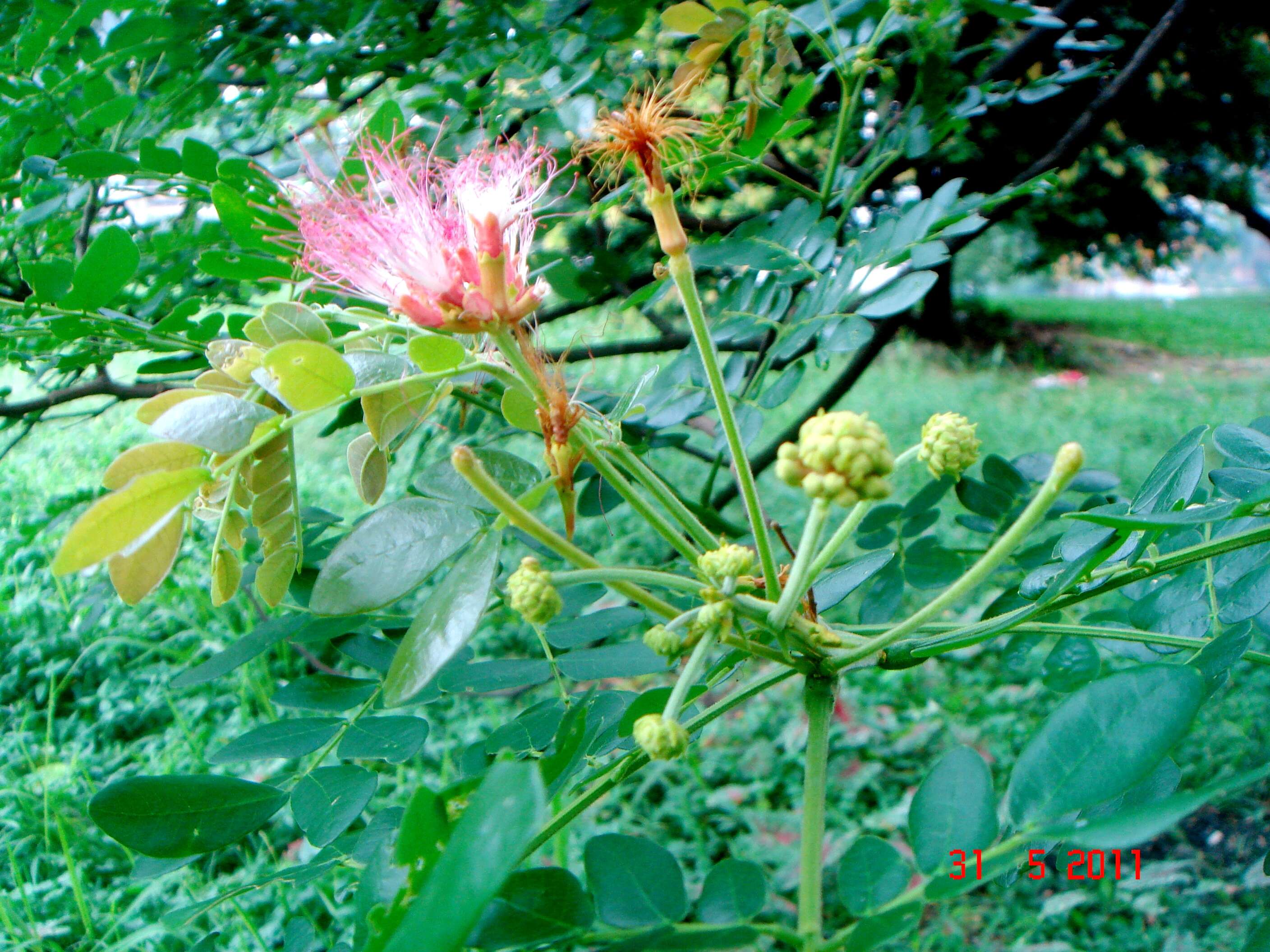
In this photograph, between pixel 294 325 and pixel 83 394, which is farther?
pixel 83 394

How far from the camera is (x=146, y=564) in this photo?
0.42 metres

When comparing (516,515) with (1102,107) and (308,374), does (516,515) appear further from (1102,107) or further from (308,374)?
(1102,107)

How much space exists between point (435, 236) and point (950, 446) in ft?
0.95

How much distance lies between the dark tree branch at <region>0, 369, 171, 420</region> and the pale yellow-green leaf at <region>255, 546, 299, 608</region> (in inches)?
26.0

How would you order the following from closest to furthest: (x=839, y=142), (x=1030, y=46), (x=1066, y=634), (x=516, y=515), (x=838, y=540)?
(x=516, y=515) → (x=838, y=540) → (x=1066, y=634) → (x=839, y=142) → (x=1030, y=46)

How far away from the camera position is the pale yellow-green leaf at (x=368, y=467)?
1.69 feet

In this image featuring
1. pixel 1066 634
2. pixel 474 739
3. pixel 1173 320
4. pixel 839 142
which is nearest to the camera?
pixel 1066 634

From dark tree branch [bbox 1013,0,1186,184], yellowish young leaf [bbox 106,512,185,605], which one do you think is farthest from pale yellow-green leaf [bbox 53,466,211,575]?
dark tree branch [bbox 1013,0,1186,184]

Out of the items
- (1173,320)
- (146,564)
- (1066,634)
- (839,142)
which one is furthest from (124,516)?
(1173,320)

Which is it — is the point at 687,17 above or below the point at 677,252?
above

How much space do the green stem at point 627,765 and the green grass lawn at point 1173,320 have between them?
6006 mm

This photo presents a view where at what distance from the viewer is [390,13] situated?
1.10m

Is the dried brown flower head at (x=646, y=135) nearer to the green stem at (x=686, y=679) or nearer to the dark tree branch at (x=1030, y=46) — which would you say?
the green stem at (x=686, y=679)

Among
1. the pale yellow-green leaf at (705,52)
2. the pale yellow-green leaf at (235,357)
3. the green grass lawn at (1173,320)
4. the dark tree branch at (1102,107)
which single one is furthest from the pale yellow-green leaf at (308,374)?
the green grass lawn at (1173,320)
